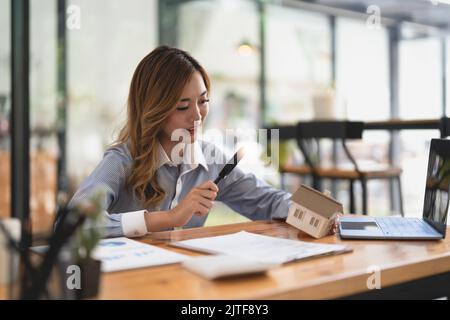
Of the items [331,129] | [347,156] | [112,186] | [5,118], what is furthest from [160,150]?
[5,118]

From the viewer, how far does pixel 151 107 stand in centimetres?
186

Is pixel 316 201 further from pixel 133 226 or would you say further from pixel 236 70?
pixel 236 70

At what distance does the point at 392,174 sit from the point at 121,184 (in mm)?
2574

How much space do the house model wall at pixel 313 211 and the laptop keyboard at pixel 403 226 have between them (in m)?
0.14

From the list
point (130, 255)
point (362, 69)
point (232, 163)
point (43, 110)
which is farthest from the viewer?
point (362, 69)

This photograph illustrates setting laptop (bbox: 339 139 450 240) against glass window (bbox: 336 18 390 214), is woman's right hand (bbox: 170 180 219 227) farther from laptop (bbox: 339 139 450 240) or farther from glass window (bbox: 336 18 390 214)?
glass window (bbox: 336 18 390 214)

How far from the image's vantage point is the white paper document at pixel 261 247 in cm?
116

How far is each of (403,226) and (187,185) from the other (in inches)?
32.1

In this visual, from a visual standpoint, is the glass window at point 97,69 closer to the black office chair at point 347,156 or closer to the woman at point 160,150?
the black office chair at point 347,156

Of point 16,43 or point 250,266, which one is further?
point 16,43

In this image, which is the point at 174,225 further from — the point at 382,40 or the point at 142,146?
the point at 382,40

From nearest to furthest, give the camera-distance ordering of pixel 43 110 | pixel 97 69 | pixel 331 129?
pixel 331 129
pixel 43 110
pixel 97 69

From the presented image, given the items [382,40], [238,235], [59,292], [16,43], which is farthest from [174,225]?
[382,40]
